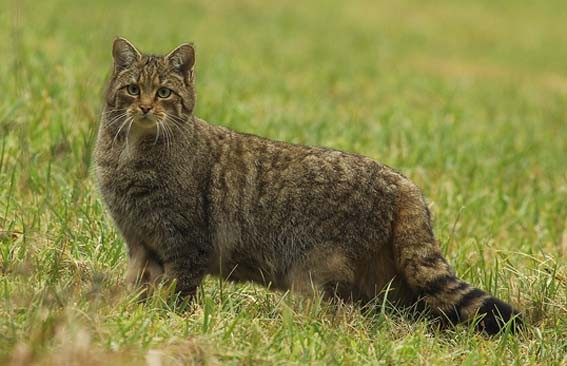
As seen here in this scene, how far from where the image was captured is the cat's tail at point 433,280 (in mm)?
4797

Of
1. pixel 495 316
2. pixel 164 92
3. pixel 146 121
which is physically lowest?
pixel 495 316

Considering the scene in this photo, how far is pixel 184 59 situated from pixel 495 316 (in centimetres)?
218

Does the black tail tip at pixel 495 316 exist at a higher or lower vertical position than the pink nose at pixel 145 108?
lower

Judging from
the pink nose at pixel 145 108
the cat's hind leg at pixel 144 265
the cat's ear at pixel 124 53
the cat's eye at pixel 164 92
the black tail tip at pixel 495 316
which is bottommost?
the cat's hind leg at pixel 144 265

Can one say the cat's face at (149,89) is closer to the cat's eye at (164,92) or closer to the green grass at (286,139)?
the cat's eye at (164,92)

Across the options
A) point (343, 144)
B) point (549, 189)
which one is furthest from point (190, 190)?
point (549, 189)

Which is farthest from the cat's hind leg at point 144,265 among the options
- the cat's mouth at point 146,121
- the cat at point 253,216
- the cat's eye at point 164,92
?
the cat's eye at point 164,92

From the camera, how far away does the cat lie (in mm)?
4863

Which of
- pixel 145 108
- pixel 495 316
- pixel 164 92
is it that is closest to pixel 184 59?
pixel 164 92

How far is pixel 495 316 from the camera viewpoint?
477 centimetres

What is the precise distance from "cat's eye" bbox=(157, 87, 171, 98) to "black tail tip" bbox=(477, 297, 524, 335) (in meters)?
2.01

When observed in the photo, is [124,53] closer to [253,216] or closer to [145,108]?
[145,108]

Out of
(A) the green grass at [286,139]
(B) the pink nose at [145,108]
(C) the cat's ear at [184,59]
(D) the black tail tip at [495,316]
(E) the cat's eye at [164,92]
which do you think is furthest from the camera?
(C) the cat's ear at [184,59]

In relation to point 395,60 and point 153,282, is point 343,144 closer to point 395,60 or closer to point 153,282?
point 153,282
